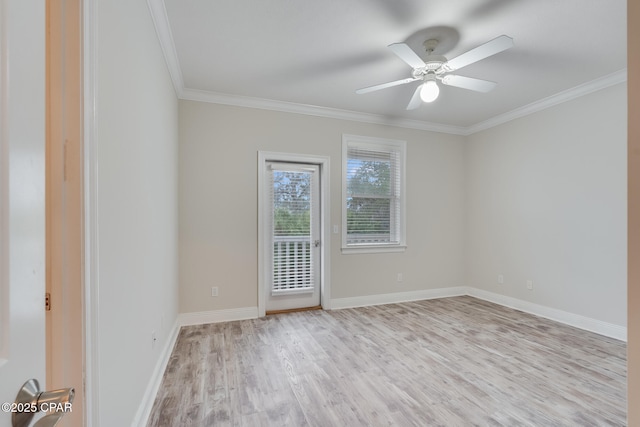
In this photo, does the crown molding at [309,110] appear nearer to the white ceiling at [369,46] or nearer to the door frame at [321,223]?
the white ceiling at [369,46]

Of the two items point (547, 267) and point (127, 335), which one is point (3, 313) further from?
point (547, 267)

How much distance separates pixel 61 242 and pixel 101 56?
748 mm

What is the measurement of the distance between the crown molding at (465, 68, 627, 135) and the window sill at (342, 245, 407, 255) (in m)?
2.23

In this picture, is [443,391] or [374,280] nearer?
[443,391]

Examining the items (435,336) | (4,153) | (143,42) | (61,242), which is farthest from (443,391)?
(143,42)

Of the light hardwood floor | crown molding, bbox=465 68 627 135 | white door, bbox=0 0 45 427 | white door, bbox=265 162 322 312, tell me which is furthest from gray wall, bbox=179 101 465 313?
white door, bbox=0 0 45 427

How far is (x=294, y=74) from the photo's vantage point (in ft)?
9.83

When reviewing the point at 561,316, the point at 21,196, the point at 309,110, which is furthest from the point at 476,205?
the point at 21,196

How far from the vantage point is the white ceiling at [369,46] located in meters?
2.05

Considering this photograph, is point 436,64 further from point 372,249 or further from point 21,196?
point 21,196

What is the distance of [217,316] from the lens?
3.47m

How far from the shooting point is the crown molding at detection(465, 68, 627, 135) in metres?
2.97

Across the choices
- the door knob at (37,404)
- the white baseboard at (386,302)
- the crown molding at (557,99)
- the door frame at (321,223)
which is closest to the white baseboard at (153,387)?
the white baseboard at (386,302)

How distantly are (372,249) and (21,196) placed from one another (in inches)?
155
